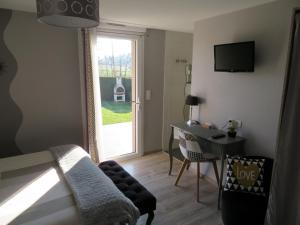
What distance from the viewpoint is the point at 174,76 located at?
4.09 meters

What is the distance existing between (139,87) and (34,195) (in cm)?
242

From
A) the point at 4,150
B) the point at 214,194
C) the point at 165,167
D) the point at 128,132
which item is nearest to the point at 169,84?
the point at 128,132

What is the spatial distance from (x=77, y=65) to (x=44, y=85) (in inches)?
20.3

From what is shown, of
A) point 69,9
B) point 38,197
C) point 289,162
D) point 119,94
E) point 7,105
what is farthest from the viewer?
point 119,94

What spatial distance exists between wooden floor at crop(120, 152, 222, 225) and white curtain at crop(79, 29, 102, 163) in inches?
28.6

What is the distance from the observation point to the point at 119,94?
12.1 ft

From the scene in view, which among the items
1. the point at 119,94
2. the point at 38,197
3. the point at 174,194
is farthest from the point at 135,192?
the point at 119,94

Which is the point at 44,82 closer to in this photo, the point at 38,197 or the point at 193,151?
the point at 38,197

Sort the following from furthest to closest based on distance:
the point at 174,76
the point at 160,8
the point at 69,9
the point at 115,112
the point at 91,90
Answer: the point at 174,76 < the point at 115,112 < the point at 91,90 < the point at 160,8 < the point at 69,9

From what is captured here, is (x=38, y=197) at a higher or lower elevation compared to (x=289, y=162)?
lower

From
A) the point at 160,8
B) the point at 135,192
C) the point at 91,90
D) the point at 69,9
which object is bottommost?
the point at 135,192

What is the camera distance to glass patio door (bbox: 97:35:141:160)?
135 inches

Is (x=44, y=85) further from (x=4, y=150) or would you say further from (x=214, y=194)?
(x=214, y=194)

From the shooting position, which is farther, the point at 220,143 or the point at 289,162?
the point at 220,143
